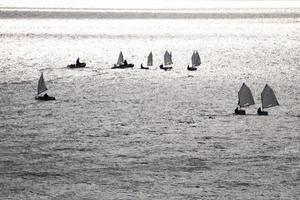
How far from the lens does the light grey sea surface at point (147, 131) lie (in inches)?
142

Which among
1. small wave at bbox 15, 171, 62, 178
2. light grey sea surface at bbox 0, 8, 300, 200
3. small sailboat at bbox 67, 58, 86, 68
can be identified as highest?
small sailboat at bbox 67, 58, 86, 68

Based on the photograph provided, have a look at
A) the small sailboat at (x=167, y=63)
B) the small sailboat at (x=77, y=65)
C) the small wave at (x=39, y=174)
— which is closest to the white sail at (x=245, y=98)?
the small wave at (x=39, y=174)

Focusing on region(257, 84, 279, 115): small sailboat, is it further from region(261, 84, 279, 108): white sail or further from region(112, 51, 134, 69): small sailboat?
region(112, 51, 134, 69): small sailboat

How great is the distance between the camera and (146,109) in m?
5.94

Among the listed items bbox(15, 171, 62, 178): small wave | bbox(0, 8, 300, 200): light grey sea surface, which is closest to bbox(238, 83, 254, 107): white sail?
bbox(0, 8, 300, 200): light grey sea surface

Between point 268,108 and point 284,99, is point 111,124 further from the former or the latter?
point 284,99

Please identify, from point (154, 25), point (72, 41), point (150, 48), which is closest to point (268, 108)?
point (150, 48)

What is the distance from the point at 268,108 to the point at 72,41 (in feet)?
27.8

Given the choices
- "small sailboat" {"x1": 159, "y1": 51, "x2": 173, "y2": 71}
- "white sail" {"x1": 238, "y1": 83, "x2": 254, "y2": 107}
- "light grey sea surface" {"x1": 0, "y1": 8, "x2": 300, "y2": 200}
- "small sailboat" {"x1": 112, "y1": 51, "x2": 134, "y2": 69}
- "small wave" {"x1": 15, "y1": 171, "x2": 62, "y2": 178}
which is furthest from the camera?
"small sailboat" {"x1": 112, "y1": 51, "x2": 134, "y2": 69}

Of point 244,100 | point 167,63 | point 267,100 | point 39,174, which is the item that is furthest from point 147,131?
point 167,63

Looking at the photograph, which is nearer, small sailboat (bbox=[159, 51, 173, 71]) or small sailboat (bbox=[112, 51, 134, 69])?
small sailboat (bbox=[159, 51, 173, 71])

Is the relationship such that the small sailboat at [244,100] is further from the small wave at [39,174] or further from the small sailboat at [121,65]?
the small sailboat at [121,65]

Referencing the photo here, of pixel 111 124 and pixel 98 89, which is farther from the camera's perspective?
pixel 98 89

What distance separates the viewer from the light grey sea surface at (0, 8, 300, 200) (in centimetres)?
361
